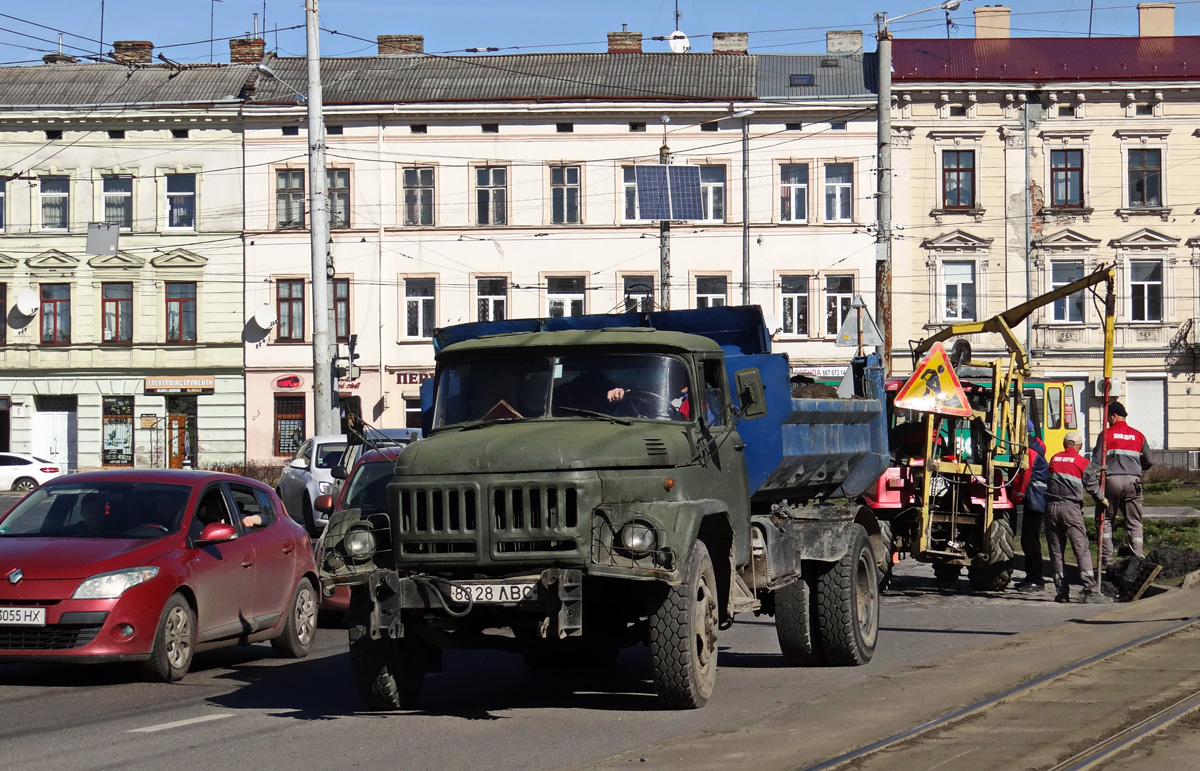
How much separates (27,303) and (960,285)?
29005 mm

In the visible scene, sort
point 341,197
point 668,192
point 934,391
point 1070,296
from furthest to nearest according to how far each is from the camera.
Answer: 1. point 341,197
2. point 1070,296
3. point 668,192
4. point 934,391

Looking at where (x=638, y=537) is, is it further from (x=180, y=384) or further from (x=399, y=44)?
(x=399, y=44)

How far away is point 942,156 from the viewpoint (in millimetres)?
48531

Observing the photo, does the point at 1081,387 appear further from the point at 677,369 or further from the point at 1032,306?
the point at 677,369

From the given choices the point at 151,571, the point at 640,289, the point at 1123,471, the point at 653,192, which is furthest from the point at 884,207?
the point at 640,289

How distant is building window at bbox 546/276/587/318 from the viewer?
161 feet

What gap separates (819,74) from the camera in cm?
4997

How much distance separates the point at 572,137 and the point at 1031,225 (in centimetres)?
1444

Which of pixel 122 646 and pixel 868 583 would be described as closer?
pixel 122 646

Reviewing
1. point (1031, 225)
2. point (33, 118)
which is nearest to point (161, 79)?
point (33, 118)

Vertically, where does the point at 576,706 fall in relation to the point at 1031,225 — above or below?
below

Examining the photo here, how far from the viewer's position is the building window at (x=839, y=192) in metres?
48.5

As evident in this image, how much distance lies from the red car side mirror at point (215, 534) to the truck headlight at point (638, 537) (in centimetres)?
382

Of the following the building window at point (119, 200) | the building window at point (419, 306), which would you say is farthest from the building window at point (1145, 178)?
the building window at point (119, 200)
